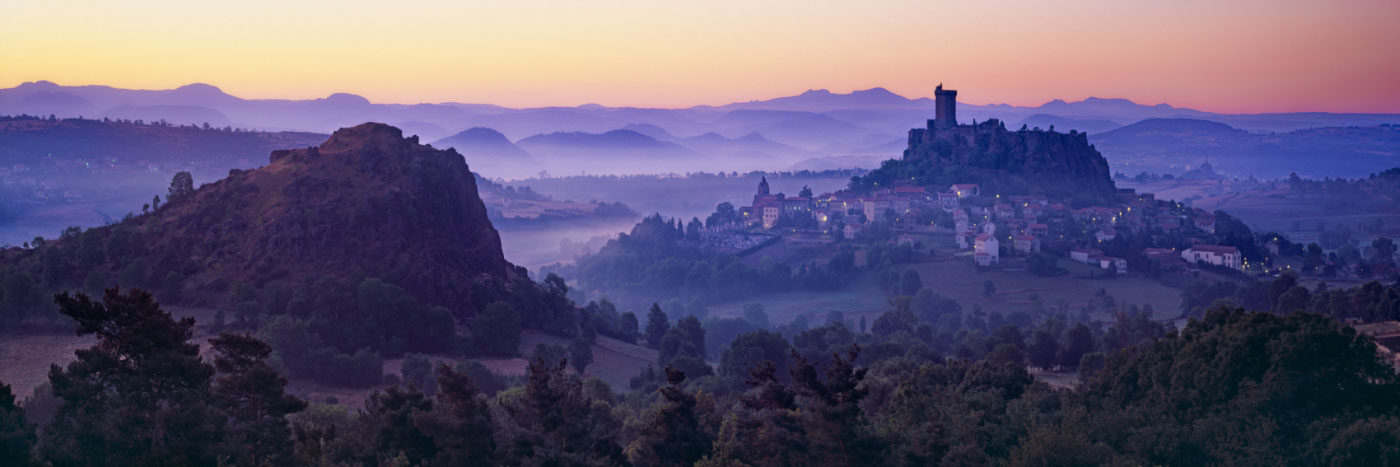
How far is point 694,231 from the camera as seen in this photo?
150 m

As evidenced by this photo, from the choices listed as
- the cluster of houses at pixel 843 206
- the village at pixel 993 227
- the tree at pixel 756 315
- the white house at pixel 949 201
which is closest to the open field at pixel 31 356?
the tree at pixel 756 315

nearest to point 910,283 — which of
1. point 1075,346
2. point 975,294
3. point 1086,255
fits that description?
point 975,294

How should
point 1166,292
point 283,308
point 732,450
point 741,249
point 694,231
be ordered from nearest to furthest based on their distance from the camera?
point 732,450 → point 283,308 → point 1166,292 → point 741,249 → point 694,231

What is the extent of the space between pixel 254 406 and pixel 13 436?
3935mm

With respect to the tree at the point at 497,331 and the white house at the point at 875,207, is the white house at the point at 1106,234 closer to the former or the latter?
the white house at the point at 875,207

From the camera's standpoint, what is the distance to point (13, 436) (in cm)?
1738

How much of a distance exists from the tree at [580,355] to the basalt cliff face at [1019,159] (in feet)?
400

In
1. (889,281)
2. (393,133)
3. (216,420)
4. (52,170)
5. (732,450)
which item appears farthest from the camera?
(52,170)

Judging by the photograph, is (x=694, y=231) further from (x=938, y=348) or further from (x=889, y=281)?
(x=938, y=348)

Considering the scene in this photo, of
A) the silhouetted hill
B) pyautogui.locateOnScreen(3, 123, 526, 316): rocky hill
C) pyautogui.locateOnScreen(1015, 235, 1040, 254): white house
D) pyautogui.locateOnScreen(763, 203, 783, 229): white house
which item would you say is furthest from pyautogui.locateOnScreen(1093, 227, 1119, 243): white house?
the silhouetted hill

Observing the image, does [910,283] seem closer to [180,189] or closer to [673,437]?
[180,189]

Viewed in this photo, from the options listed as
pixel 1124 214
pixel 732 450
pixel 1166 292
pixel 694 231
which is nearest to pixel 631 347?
pixel 732 450

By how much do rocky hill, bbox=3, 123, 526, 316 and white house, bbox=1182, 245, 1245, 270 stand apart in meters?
79.6

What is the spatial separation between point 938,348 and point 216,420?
174ft
